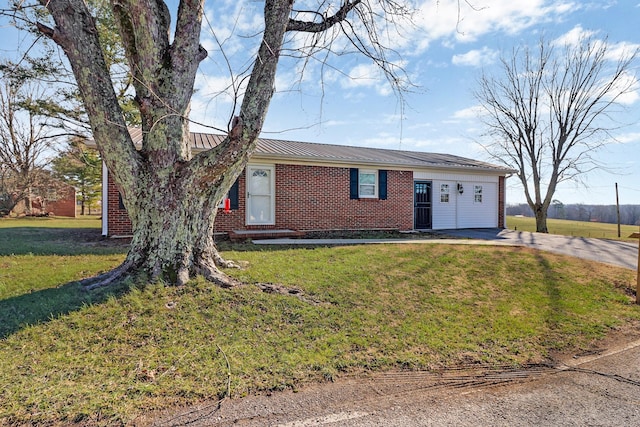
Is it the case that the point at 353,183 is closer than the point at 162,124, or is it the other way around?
the point at 162,124

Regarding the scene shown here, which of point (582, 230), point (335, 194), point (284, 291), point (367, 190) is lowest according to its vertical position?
point (284, 291)

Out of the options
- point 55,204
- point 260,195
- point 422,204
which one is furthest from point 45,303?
point 55,204

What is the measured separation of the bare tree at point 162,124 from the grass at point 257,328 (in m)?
0.62

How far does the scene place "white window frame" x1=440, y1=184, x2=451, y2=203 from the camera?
46.0ft

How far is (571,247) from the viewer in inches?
390

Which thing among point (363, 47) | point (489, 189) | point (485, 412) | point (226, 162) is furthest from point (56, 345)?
point (489, 189)

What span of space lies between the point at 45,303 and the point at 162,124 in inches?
103

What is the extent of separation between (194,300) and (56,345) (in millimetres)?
1373

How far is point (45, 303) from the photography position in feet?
13.0

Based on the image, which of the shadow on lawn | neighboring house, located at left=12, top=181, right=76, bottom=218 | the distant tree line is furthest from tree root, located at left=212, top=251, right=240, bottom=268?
the distant tree line

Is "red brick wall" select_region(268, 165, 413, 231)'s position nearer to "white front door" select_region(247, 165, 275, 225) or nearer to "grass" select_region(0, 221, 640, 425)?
"white front door" select_region(247, 165, 275, 225)

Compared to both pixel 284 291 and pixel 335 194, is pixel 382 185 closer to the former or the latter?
pixel 335 194

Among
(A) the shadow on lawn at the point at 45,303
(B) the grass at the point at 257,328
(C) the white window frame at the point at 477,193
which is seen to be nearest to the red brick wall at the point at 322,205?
(C) the white window frame at the point at 477,193

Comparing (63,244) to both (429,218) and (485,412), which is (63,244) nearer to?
(485,412)
